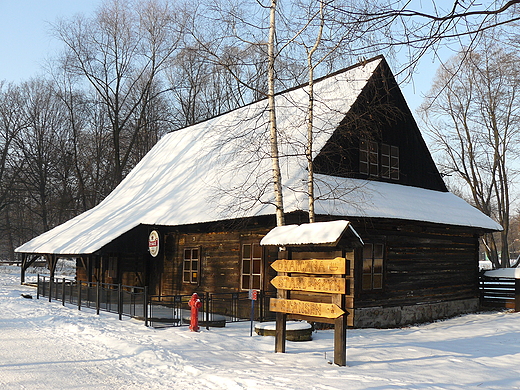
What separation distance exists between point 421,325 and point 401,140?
7.04 meters

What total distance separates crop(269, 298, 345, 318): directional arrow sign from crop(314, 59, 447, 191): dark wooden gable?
6668 millimetres

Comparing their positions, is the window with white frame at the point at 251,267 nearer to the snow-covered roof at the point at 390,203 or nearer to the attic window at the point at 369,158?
the snow-covered roof at the point at 390,203

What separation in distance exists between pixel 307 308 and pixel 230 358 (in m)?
1.76

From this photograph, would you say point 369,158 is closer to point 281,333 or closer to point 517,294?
point 517,294

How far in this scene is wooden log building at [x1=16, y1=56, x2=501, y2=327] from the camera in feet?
52.0

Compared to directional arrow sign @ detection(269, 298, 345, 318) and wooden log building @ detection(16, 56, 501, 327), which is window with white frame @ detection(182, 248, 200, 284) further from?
directional arrow sign @ detection(269, 298, 345, 318)

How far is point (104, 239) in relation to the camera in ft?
61.1

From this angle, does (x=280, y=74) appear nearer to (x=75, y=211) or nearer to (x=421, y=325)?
(x=421, y=325)

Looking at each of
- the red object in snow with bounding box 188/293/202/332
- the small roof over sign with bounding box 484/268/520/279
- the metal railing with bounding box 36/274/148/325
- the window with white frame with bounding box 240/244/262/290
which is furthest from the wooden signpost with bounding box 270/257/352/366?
the small roof over sign with bounding box 484/268/520/279

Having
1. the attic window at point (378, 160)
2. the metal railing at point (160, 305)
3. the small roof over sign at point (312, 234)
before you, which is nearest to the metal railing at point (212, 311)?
the metal railing at point (160, 305)

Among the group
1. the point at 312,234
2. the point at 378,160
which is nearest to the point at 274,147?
the point at 312,234

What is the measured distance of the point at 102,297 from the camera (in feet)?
53.5

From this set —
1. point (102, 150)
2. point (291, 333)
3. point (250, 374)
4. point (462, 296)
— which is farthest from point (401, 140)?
point (102, 150)

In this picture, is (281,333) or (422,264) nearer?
(281,333)
